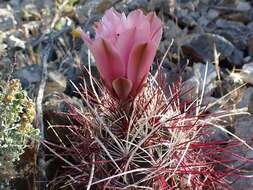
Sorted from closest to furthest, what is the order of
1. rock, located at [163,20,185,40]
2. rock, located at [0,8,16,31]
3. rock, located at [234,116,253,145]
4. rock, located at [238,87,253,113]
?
rock, located at [234,116,253,145] < rock, located at [238,87,253,113] < rock, located at [163,20,185,40] < rock, located at [0,8,16,31]

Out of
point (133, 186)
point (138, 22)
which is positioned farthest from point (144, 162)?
point (138, 22)

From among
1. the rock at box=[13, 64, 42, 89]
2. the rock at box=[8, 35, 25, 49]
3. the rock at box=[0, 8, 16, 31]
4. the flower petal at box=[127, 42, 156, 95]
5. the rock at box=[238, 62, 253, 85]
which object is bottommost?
the rock at box=[0, 8, 16, 31]

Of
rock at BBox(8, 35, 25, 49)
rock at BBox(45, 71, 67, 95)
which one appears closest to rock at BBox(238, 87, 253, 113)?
rock at BBox(45, 71, 67, 95)

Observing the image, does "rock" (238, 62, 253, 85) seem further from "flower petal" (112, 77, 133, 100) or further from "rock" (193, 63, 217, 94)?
"flower petal" (112, 77, 133, 100)

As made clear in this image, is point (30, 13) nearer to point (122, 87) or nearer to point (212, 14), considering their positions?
point (212, 14)

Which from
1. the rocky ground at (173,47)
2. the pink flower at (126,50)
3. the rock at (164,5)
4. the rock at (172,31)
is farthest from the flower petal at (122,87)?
the rock at (164,5)

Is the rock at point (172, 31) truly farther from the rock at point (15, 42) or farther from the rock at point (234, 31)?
the rock at point (15, 42)
